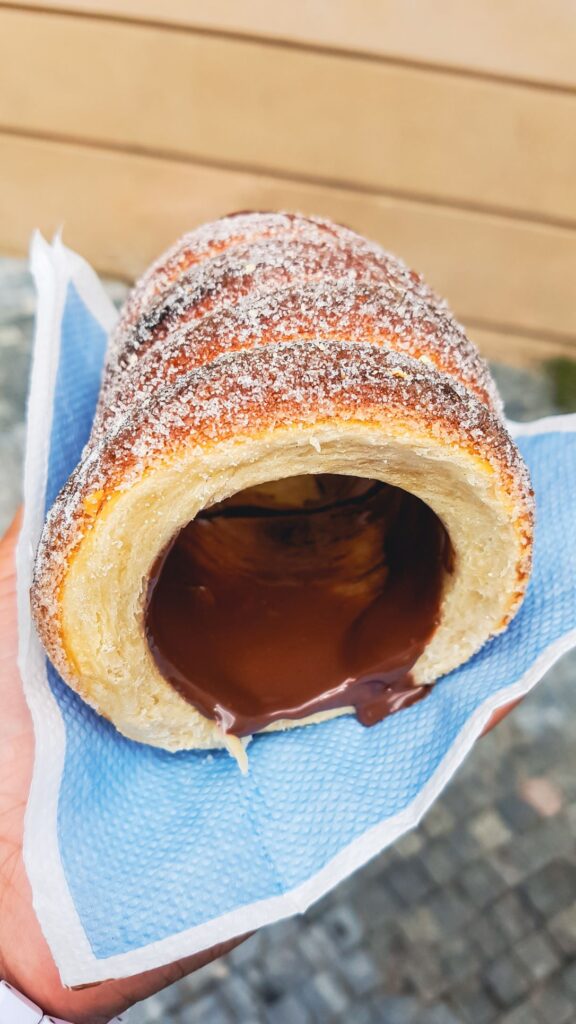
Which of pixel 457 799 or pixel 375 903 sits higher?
pixel 457 799

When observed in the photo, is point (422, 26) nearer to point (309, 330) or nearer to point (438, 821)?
point (309, 330)

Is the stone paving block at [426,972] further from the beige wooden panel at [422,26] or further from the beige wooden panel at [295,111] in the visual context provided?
the beige wooden panel at [422,26]

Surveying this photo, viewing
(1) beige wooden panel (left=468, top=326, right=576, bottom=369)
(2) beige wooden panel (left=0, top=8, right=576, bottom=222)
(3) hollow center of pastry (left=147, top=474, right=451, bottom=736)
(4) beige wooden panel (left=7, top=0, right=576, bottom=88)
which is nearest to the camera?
(3) hollow center of pastry (left=147, top=474, right=451, bottom=736)

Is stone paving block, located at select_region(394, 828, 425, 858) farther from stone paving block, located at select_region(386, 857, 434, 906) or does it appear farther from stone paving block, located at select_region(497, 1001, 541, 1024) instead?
stone paving block, located at select_region(497, 1001, 541, 1024)

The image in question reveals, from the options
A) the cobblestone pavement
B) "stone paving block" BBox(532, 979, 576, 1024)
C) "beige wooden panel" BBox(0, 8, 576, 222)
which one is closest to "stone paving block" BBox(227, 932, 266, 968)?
the cobblestone pavement

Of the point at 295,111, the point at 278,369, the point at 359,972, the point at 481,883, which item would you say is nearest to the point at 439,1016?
the point at 359,972

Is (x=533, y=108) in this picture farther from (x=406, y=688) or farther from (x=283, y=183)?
(x=406, y=688)
